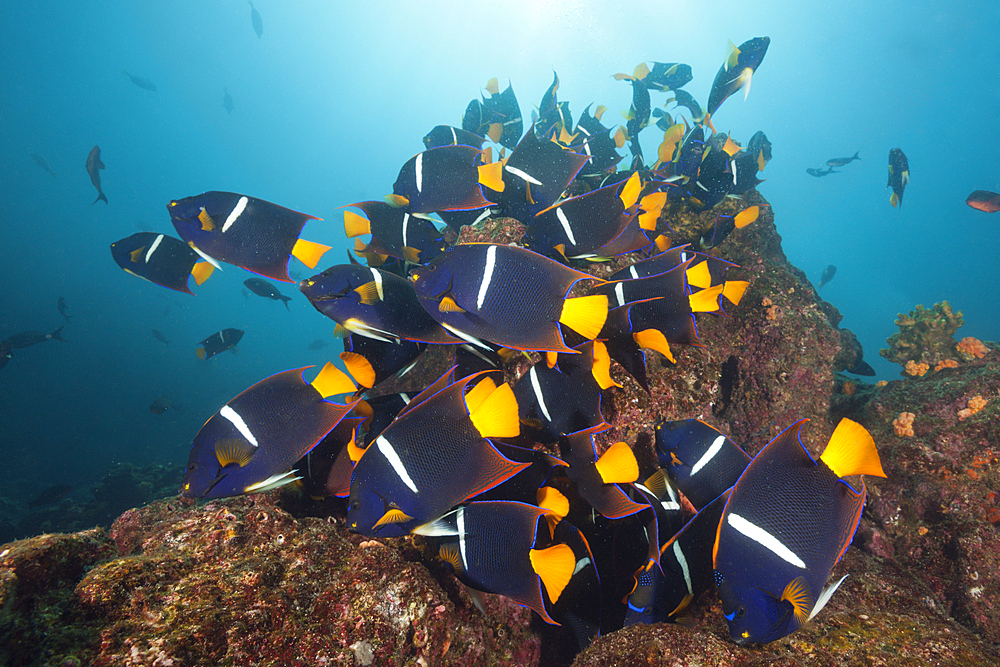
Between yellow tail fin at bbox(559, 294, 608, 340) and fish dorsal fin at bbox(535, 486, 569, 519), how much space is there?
77 centimetres

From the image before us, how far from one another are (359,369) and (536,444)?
3.42ft

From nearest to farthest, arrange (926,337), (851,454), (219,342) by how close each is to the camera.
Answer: (851,454) → (926,337) → (219,342)

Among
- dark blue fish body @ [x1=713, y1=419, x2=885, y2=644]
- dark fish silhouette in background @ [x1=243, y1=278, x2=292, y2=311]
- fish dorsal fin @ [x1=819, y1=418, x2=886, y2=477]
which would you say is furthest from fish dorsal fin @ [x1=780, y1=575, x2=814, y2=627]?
dark fish silhouette in background @ [x1=243, y1=278, x2=292, y2=311]

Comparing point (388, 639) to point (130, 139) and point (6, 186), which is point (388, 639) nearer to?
point (6, 186)

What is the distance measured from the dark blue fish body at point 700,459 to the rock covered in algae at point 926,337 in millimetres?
5932

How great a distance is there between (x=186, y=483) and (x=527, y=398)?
153 cm

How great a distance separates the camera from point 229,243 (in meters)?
1.98

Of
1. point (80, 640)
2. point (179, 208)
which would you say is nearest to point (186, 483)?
point (80, 640)

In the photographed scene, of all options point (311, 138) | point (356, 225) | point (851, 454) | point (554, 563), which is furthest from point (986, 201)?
point (311, 138)

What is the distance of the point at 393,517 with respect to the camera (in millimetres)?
1354

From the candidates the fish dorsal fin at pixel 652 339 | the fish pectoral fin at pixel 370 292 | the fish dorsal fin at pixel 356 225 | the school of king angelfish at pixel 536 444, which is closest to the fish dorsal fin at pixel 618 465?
the school of king angelfish at pixel 536 444

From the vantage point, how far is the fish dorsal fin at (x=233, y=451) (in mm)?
1513

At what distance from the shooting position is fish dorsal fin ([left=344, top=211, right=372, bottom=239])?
276 centimetres

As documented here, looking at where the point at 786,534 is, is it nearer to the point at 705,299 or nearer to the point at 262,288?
the point at 705,299
